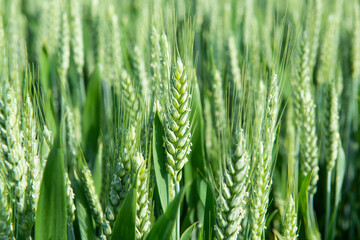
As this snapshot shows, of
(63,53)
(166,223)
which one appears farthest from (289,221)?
(63,53)

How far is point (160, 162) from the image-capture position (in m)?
0.96

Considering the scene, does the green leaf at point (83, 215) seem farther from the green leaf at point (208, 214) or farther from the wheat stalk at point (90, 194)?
the green leaf at point (208, 214)

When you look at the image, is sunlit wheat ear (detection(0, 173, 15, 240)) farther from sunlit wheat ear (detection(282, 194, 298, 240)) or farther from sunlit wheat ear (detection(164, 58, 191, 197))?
sunlit wheat ear (detection(282, 194, 298, 240))

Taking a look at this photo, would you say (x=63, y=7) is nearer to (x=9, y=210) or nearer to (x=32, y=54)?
(x=32, y=54)

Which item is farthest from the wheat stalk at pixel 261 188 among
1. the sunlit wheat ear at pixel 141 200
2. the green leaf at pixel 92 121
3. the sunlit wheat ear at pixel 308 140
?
the green leaf at pixel 92 121

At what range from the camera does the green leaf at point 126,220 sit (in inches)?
32.6

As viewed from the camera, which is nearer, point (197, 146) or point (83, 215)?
point (83, 215)

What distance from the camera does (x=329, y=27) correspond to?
177 cm

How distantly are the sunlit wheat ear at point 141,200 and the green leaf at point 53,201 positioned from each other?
0.17 metres

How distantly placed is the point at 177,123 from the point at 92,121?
28.8 inches

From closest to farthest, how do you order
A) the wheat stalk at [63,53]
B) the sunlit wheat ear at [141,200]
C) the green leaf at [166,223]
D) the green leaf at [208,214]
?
the green leaf at [166,223]
the sunlit wheat ear at [141,200]
the green leaf at [208,214]
the wheat stalk at [63,53]

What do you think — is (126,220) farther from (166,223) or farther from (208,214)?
(208,214)

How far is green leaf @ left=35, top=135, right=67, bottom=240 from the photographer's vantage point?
0.81m

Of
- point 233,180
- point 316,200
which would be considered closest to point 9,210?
point 233,180
